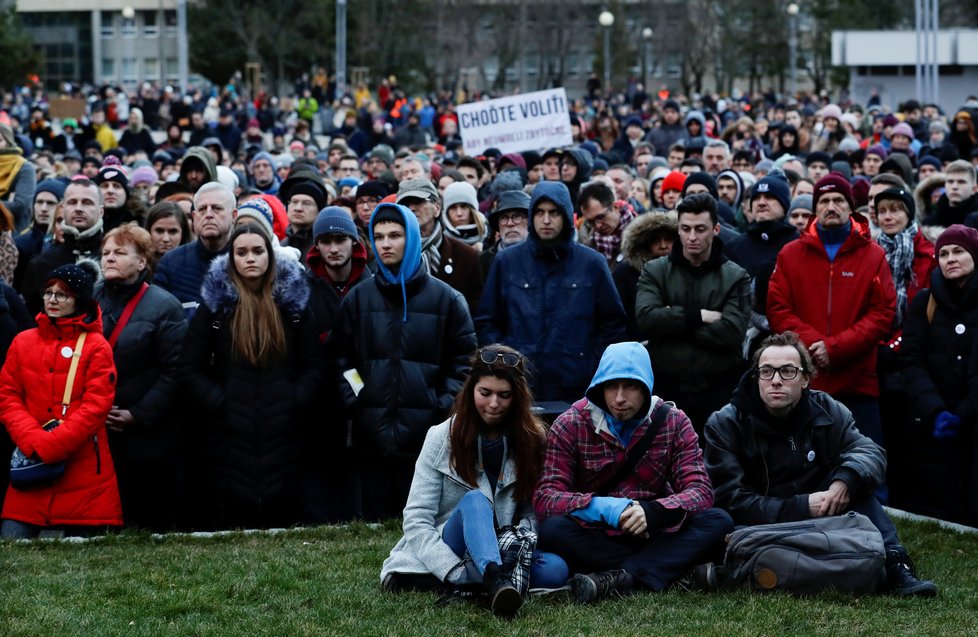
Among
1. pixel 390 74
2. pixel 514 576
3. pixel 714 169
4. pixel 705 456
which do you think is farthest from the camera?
pixel 390 74

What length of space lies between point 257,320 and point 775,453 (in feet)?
→ 10.7

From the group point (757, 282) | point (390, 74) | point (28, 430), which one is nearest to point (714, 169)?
point (757, 282)

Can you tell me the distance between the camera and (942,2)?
83.1 meters

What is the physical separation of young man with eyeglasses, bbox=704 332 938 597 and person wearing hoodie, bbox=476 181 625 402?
1.65m

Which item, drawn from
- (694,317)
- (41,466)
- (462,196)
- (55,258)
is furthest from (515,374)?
(55,258)

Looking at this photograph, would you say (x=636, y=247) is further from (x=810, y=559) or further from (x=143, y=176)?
(x=143, y=176)

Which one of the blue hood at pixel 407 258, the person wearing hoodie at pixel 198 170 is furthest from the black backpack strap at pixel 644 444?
the person wearing hoodie at pixel 198 170

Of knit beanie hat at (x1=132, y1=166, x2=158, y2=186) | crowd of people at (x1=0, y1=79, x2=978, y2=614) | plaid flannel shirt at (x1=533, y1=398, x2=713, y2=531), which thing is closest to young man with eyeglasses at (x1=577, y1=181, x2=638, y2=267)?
crowd of people at (x1=0, y1=79, x2=978, y2=614)

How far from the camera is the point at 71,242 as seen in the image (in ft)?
37.0

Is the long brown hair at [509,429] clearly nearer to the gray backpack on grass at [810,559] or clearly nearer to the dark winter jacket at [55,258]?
the gray backpack on grass at [810,559]

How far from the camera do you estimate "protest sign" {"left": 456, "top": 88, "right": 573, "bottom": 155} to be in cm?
1783

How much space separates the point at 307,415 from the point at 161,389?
0.93 meters

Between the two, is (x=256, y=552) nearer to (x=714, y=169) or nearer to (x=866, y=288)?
(x=866, y=288)

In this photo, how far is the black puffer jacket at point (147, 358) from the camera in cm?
974
